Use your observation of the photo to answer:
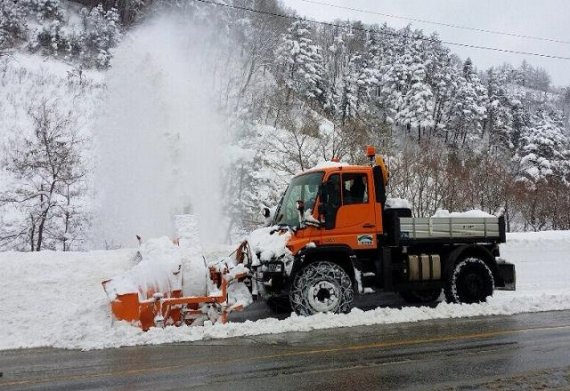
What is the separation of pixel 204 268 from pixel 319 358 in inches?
140

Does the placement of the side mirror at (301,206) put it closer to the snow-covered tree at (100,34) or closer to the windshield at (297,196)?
the windshield at (297,196)

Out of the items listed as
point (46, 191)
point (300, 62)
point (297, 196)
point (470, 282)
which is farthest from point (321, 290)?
point (300, 62)

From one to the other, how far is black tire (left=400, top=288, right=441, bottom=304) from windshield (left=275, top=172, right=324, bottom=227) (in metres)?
3.42

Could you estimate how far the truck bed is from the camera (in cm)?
1074

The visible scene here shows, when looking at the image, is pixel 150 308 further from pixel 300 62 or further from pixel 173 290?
pixel 300 62

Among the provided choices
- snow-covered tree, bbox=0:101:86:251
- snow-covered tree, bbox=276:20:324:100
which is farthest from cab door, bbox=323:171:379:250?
snow-covered tree, bbox=276:20:324:100

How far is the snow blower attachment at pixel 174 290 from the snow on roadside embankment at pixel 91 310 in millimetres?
337

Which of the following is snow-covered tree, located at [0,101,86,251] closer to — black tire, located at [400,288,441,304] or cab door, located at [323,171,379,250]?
black tire, located at [400,288,441,304]

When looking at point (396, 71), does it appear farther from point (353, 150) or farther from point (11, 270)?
point (11, 270)

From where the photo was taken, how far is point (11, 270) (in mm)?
11648

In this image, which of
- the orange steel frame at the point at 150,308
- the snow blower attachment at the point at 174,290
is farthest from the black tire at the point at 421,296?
the orange steel frame at the point at 150,308

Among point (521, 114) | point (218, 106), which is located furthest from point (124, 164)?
point (521, 114)

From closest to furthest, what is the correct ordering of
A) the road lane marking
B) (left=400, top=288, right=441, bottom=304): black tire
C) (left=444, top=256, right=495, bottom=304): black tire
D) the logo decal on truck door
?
the road lane marking, the logo decal on truck door, (left=444, top=256, right=495, bottom=304): black tire, (left=400, top=288, right=441, bottom=304): black tire

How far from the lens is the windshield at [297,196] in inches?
397
